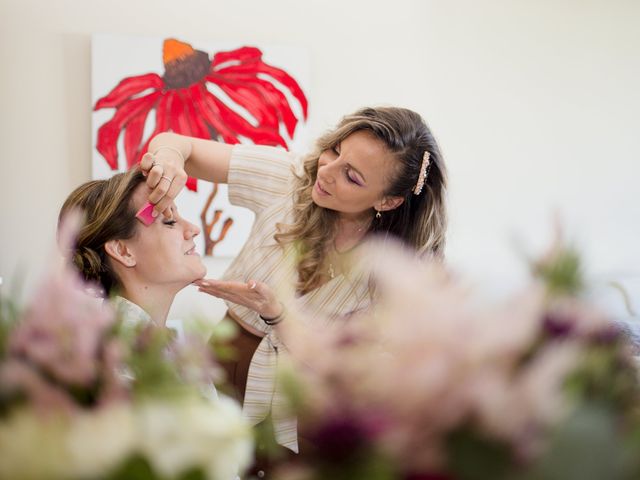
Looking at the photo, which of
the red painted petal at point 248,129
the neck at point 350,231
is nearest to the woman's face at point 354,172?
the neck at point 350,231

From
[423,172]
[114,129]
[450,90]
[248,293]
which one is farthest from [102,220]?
[450,90]

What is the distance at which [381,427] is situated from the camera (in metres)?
0.37

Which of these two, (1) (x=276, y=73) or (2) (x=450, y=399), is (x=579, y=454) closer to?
(2) (x=450, y=399)

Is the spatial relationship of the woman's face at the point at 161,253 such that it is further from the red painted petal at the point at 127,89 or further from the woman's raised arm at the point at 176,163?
the red painted petal at the point at 127,89

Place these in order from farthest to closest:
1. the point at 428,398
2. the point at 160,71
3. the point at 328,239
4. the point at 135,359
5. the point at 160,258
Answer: the point at 160,71 → the point at 328,239 → the point at 160,258 → the point at 135,359 → the point at 428,398

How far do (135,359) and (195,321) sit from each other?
6 cm

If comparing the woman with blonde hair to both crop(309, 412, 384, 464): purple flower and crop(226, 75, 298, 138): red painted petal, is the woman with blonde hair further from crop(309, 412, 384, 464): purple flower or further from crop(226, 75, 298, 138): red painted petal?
crop(309, 412, 384, 464): purple flower

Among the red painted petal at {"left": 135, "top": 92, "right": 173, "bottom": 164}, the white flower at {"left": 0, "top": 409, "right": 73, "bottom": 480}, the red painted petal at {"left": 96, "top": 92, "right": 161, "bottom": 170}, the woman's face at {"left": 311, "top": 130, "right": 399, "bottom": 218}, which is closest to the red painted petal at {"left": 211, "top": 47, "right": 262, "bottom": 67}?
the red painted petal at {"left": 135, "top": 92, "right": 173, "bottom": 164}

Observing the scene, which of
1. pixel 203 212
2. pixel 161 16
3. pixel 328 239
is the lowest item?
pixel 203 212

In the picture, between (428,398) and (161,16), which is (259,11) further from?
(428,398)

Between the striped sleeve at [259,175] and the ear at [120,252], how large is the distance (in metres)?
0.45

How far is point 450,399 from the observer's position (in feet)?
1.20

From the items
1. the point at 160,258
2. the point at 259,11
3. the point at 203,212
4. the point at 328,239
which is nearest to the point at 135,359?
the point at 160,258

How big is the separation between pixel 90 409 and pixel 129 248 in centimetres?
128
